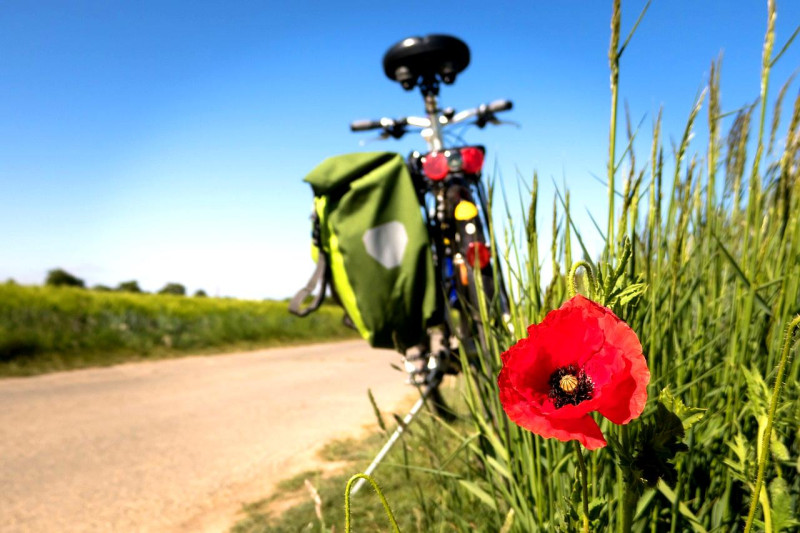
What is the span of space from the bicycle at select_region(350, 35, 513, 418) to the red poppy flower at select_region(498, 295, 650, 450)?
141 centimetres

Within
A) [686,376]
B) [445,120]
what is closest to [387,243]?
[445,120]

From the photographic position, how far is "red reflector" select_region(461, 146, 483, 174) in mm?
2473

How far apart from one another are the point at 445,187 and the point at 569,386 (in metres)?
2.06

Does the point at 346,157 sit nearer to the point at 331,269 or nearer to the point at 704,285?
the point at 331,269

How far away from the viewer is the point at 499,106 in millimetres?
2971

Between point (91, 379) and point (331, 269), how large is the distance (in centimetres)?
470

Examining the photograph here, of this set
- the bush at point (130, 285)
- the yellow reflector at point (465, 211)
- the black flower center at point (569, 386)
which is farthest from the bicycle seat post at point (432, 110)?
the bush at point (130, 285)

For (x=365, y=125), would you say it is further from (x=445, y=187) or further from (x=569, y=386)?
(x=569, y=386)

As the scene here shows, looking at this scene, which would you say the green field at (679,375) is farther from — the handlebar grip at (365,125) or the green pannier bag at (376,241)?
the handlebar grip at (365,125)

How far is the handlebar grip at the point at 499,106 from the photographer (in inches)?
116

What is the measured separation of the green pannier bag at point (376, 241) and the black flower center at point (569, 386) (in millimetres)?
1655

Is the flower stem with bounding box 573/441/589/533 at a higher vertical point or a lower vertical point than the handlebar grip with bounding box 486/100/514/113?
lower

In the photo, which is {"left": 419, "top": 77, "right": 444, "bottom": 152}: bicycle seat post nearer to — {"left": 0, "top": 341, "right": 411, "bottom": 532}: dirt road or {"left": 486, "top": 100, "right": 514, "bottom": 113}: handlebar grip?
{"left": 486, "top": 100, "right": 514, "bottom": 113}: handlebar grip

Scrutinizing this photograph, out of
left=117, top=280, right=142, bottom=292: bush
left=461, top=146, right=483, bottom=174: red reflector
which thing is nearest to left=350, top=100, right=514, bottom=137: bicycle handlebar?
left=461, top=146, right=483, bottom=174: red reflector
